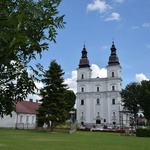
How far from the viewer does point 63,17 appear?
3764mm

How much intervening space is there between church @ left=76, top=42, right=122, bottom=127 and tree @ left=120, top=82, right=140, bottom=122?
13197 mm

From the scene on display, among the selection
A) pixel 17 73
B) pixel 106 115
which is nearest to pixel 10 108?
pixel 17 73

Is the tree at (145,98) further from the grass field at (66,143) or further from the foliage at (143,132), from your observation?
the grass field at (66,143)

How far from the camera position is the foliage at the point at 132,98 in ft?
247

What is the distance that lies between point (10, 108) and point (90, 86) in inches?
3773

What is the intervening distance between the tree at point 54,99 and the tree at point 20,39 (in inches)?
1395

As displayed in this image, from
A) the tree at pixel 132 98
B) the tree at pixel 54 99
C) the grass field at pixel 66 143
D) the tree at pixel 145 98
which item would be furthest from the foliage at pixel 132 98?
the grass field at pixel 66 143

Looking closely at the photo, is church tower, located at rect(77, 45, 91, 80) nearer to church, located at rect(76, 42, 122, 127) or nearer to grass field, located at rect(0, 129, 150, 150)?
church, located at rect(76, 42, 122, 127)

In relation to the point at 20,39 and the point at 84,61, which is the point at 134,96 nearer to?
the point at 84,61

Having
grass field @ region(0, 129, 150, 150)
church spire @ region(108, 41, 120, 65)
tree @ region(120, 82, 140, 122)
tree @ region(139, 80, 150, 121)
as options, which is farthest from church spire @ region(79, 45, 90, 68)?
grass field @ region(0, 129, 150, 150)

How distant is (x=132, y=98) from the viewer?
248 ft

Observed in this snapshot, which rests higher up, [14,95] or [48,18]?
[48,18]

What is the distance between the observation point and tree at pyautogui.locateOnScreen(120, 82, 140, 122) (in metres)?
75.4

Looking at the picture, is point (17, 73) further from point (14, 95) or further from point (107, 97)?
point (107, 97)
